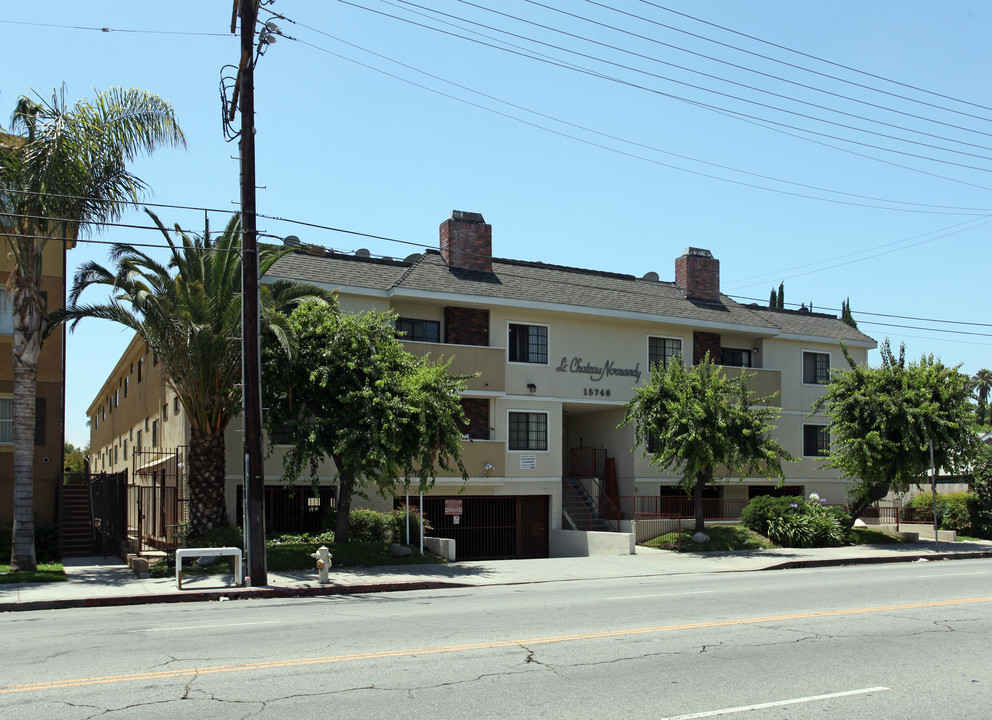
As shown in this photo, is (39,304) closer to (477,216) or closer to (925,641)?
(477,216)

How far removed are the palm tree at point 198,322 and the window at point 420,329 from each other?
6.84 metres

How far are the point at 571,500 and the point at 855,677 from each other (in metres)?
22.8

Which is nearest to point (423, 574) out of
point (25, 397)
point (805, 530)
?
point (25, 397)

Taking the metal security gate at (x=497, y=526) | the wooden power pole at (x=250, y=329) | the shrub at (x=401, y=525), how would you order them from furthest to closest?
the metal security gate at (x=497, y=526), the shrub at (x=401, y=525), the wooden power pole at (x=250, y=329)

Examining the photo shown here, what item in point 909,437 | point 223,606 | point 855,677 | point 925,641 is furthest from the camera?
→ point 909,437

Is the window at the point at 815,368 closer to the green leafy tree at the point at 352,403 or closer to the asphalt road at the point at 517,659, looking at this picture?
the green leafy tree at the point at 352,403

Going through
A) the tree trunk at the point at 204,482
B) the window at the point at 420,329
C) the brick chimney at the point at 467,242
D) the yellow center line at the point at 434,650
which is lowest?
the yellow center line at the point at 434,650

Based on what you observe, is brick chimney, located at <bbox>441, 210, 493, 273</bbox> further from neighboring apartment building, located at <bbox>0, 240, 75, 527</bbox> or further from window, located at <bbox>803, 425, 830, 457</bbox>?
window, located at <bbox>803, 425, 830, 457</bbox>

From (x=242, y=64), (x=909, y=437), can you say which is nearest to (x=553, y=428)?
(x=909, y=437)

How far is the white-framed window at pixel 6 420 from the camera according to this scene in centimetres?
2367

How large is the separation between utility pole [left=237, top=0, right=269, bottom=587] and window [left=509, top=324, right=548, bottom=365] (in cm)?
1248

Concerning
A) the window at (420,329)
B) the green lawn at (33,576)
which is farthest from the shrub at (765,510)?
the green lawn at (33,576)

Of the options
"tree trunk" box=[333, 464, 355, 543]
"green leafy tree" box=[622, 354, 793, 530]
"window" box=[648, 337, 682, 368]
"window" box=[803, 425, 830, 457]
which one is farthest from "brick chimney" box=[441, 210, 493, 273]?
"window" box=[803, 425, 830, 457]

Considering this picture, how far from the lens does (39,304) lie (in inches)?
810
